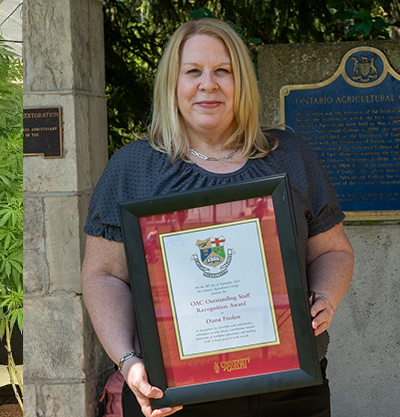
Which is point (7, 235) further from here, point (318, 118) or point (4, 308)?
point (318, 118)

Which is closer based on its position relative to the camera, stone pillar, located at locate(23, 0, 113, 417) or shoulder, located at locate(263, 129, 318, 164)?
shoulder, located at locate(263, 129, 318, 164)

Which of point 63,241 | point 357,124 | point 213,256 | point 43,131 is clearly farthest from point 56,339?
point 357,124

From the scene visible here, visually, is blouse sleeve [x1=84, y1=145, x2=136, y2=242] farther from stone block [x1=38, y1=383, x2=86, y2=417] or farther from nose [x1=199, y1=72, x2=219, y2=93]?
stone block [x1=38, y1=383, x2=86, y2=417]

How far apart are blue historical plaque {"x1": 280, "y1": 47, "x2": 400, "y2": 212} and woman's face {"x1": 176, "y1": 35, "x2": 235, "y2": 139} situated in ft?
5.61

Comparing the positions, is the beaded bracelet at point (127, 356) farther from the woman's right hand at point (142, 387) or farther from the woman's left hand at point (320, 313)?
the woman's left hand at point (320, 313)

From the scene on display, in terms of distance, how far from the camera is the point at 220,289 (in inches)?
55.1

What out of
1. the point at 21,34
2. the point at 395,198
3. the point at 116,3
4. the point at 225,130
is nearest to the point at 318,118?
the point at 395,198

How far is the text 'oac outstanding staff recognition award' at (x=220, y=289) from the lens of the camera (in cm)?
140

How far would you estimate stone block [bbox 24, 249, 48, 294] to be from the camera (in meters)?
2.89

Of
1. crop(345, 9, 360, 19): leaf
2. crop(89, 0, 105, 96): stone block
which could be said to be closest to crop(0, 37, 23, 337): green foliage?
crop(89, 0, 105, 96): stone block

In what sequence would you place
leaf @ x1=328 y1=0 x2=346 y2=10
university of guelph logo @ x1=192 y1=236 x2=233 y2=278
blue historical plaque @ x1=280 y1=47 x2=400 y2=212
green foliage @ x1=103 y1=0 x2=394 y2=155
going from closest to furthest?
university of guelph logo @ x1=192 y1=236 x2=233 y2=278 < blue historical plaque @ x1=280 y1=47 x2=400 y2=212 < leaf @ x1=328 y1=0 x2=346 y2=10 < green foliage @ x1=103 y1=0 x2=394 y2=155

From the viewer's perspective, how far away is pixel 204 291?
1.40 m

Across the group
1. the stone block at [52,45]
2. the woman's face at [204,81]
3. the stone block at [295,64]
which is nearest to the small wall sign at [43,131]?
the stone block at [52,45]

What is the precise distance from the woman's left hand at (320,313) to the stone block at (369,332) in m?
2.04
